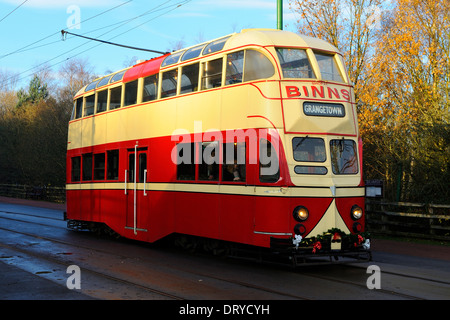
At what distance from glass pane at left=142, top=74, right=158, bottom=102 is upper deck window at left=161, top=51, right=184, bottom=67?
1.29 ft

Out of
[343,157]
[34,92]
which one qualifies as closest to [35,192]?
[34,92]

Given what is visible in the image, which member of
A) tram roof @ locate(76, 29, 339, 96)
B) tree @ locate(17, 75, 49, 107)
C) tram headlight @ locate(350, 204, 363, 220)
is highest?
tree @ locate(17, 75, 49, 107)

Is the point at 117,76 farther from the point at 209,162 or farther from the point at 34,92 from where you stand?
the point at 34,92

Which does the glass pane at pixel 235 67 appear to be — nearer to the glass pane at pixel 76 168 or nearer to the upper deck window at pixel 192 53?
the upper deck window at pixel 192 53

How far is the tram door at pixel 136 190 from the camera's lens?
13.6 meters

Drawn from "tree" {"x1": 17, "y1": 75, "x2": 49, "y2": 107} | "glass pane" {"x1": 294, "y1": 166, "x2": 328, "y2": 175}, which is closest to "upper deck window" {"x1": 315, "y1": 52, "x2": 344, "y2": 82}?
"glass pane" {"x1": 294, "y1": 166, "x2": 328, "y2": 175}

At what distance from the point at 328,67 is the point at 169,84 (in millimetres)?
3857

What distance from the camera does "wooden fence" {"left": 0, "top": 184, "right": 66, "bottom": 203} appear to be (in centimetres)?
3790

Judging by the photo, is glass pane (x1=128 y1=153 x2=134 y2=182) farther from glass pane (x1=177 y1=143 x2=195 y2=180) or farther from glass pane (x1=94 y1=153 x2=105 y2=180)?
glass pane (x1=177 y1=143 x2=195 y2=180)

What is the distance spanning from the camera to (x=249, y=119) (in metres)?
10.4

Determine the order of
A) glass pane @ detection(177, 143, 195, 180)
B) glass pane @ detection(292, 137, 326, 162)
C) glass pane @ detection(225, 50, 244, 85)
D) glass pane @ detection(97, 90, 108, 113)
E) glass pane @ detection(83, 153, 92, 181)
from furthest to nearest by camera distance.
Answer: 1. glass pane @ detection(83, 153, 92, 181)
2. glass pane @ detection(97, 90, 108, 113)
3. glass pane @ detection(177, 143, 195, 180)
4. glass pane @ detection(225, 50, 244, 85)
5. glass pane @ detection(292, 137, 326, 162)

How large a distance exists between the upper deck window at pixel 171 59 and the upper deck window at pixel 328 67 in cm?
352
